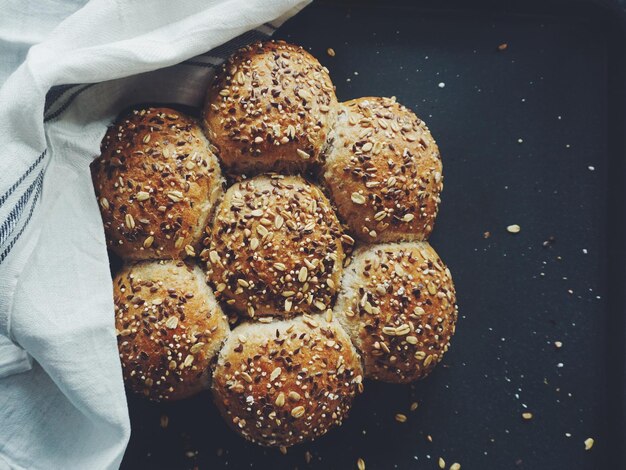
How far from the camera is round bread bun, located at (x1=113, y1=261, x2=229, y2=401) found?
145 centimetres

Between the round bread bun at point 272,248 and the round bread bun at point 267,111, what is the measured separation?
0.07 m

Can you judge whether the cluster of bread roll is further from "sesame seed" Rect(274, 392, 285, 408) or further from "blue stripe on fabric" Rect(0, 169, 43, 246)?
"blue stripe on fabric" Rect(0, 169, 43, 246)

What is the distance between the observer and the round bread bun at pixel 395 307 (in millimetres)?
1516

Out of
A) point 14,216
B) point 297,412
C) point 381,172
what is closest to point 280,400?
point 297,412

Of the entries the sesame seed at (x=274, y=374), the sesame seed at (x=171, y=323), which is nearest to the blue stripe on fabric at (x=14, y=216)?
the sesame seed at (x=171, y=323)

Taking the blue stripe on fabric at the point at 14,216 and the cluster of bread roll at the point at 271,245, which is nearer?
the blue stripe on fabric at the point at 14,216

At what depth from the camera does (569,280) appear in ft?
5.83

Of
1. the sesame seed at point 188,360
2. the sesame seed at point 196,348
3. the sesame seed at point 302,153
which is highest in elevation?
the sesame seed at point 302,153

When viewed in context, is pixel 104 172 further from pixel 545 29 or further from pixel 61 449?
pixel 545 29

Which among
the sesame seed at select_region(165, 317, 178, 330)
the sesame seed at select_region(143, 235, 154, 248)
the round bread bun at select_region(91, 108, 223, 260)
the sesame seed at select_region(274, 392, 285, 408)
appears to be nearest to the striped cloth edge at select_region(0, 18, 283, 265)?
the round bread bun at select_region(91, 108, 223, 260)

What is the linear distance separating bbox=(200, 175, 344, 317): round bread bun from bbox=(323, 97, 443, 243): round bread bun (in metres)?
0.07

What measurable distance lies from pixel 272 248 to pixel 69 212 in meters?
0.45

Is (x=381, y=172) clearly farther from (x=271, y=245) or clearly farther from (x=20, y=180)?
(x=20, y=180)

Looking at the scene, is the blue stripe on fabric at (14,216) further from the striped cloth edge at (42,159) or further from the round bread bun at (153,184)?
the round bread bun at (153,184)
